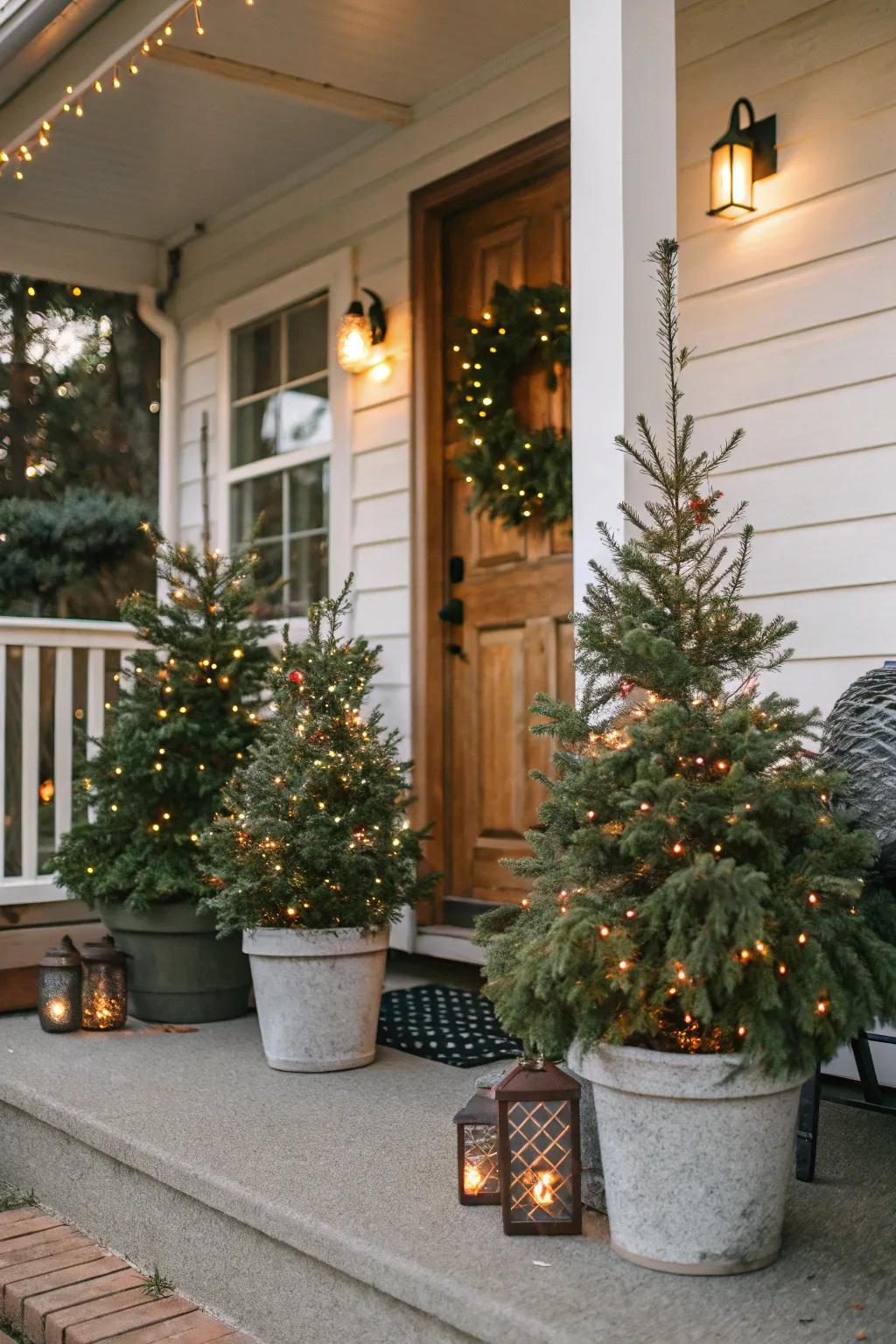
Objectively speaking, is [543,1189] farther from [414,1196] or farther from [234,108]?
[234,108]

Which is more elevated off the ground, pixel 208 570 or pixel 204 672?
pixel 208 570

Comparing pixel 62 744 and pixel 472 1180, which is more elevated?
pixel 62 744

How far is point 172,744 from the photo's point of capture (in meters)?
3.82

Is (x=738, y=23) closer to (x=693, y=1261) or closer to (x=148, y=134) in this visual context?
(x=148, y=134)

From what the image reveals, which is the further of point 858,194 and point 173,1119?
point 858,194

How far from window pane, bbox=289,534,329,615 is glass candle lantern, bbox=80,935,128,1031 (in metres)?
1.72

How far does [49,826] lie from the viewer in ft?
17.6

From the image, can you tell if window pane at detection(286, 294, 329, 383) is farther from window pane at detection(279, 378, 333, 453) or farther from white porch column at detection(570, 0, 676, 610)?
white porch column at detection(570, 0, 676, 610)

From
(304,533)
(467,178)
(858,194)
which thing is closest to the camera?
(858,194)

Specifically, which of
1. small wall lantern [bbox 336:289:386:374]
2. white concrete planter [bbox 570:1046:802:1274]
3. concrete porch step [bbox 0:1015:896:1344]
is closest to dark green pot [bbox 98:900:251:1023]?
concrete porch step [bbox 0:1015:896:1344]

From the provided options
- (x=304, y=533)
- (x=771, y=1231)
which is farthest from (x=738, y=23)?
(x=771, y=1231)

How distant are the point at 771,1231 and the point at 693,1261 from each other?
0.44 ft

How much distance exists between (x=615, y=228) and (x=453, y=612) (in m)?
2.02

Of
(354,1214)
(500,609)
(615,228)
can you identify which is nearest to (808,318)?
(615,228)
